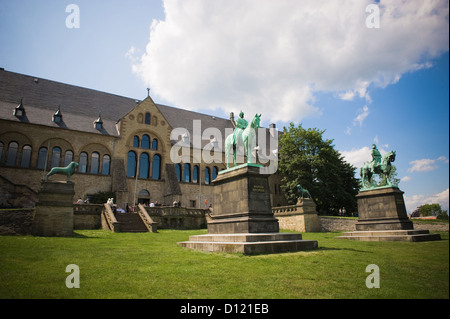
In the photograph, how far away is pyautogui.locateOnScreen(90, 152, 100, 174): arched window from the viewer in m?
34.2

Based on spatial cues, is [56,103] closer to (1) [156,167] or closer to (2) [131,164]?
(2) [131,164]

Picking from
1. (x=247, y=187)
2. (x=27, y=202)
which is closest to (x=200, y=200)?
(x=27, y=202)

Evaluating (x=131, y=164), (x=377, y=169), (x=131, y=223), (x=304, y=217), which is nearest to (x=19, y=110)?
(x=131, y=164)

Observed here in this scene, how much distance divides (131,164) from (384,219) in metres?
30.3

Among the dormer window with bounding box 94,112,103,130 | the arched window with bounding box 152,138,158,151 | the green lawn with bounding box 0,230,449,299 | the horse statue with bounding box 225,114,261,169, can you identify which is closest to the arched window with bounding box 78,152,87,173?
the dormer window with bounding box 94,112,103,130

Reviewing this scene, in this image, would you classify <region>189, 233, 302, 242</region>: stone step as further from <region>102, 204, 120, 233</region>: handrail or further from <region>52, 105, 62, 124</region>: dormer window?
<region>52, 105, 62, 124</region>: dormer window

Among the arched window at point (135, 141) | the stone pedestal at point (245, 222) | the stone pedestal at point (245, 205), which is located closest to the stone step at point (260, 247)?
the stone pedestal at point (245, 222)

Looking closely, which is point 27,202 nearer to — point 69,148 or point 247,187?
point 69,148

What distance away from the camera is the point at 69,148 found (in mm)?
33188

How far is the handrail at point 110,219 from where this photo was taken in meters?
22.0

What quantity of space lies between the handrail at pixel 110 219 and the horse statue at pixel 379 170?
1877 cm

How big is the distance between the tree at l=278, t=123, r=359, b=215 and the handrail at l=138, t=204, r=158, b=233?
21.8 meters

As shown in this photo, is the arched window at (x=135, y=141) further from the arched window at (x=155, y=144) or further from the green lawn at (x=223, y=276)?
the green lawn at (x=223, y=276)
